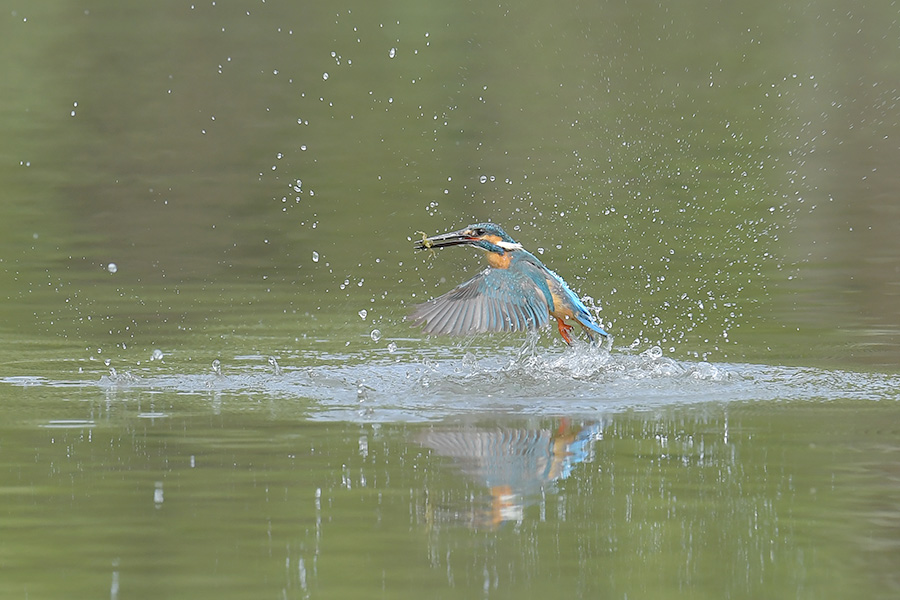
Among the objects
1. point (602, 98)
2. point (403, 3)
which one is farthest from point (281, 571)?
point (403, 3)

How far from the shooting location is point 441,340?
29.2ft

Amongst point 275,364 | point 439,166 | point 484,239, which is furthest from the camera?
point 439,166

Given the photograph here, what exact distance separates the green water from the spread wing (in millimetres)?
270

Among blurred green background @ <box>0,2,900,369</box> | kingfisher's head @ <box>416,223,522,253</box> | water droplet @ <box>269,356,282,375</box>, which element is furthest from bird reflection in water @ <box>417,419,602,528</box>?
blurred green background @ <box>0,2,900,369</box>

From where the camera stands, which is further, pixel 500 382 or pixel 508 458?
pixel 500 382

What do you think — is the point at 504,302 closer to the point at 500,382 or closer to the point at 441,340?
the point at 500,382

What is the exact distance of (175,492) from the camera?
228 inches

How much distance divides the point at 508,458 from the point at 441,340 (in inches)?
107

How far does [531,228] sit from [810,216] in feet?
7.59

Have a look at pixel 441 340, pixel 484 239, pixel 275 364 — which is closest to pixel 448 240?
pixel 484 239

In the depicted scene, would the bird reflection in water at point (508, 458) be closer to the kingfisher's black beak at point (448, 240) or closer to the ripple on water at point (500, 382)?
the ripple on water at point (500, 382)

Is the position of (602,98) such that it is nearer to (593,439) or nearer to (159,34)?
(159,34)

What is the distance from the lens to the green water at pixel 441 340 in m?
5.20

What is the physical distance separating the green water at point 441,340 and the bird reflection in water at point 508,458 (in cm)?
2
